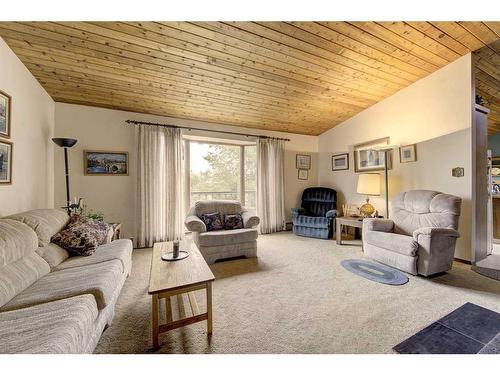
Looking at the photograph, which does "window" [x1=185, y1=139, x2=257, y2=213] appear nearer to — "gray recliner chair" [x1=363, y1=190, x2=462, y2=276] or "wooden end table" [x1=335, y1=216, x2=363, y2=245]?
"wooden end table" [x1=335, y1=216, x2=363, y2=245]

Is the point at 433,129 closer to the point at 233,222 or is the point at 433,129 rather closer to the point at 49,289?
the point at 233,222

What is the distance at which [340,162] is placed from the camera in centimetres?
488

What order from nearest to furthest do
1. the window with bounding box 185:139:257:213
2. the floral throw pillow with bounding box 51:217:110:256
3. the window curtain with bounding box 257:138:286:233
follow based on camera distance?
the floral throw pillow with bounding box 51:217:110:256 → the window with bounding box 185:139:257:213 → the window curtain with bounding box 257:138:286:233

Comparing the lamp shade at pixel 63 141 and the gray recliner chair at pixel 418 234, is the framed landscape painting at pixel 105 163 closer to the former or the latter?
the lamp shade at pixel 63 141

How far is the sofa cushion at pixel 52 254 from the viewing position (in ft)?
6.03

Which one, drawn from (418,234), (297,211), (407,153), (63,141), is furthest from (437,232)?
(63,141)

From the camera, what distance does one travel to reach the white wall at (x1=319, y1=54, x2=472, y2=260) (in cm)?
291

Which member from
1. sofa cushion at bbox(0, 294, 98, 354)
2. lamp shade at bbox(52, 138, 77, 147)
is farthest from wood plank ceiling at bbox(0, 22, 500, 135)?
sofa cushion at bbox(0, 294, 98, 354)

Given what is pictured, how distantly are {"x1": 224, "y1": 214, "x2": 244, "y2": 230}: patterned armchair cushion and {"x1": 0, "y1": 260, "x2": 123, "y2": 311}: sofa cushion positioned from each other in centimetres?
182

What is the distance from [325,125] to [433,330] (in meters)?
4.15

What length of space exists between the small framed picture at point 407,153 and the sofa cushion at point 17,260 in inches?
190

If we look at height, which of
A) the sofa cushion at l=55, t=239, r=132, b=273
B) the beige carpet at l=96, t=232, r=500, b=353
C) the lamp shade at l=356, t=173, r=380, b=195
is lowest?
the beige carpet at l=96, t=232, r=500, b=353
